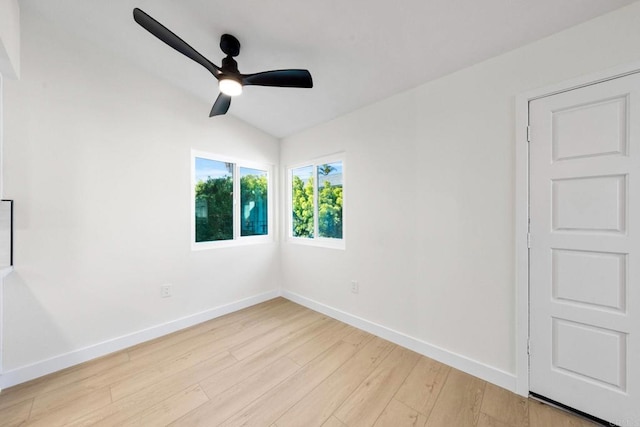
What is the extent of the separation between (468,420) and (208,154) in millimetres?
3355

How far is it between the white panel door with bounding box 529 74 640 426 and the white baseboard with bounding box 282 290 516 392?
181mm

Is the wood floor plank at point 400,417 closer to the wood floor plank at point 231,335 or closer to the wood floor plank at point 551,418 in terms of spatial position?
the wood floor plank at point 551,418

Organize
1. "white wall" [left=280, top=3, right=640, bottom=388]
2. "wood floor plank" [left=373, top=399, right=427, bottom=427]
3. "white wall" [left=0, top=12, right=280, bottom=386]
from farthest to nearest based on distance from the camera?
"white wall" [left=0, top=12, right=280, bottom=386], "white wall" [left=280, top=3, right=640, bottom=388], "wood floor plank" [left=373, top=399, right=427, bottom=427]

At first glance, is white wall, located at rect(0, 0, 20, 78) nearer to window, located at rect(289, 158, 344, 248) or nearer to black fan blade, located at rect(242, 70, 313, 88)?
black fan blade, located at rect(242, 70, 313, 88)

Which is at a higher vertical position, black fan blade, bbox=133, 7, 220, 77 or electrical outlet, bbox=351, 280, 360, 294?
black fan blade, bbox=133, 7, 220, 77

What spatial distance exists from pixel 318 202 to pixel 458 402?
7.83 ft

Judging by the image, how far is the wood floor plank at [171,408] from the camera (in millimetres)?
1482

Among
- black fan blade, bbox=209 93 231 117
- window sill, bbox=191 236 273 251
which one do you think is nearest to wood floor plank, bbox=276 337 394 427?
window sill, bbox=191 236 273 251

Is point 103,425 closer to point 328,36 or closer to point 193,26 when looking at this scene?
Answer: point 193,26

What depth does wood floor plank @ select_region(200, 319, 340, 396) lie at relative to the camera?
1812 mm

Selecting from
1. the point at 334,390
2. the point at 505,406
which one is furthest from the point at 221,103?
the point at 505,406

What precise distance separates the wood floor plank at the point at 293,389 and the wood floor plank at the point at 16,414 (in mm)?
1300

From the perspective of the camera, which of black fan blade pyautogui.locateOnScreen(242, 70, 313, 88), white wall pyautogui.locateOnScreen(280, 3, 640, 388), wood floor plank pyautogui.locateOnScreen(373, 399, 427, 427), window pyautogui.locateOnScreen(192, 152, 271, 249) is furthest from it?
window pyautogui.locateOnScreen(192, 152, 271, 249)

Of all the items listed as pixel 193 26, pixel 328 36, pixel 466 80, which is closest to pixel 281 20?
pixel 328 36
